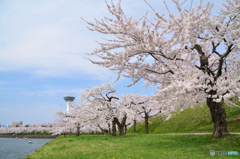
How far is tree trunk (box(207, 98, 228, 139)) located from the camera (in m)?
12.2

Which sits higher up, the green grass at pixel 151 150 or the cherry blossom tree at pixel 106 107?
the cherry blossom tree at pixel 106 107

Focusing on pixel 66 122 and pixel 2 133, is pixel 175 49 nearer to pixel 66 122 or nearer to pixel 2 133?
pixel 66 122

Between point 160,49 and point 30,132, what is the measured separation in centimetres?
11059

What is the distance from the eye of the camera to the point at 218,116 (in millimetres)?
12320

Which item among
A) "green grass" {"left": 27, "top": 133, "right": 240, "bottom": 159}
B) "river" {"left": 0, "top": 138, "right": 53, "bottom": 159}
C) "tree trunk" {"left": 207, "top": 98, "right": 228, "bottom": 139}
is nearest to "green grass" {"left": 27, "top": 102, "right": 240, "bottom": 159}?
"green grass" {"left": 27, "top": 133, "right": 240, "bottom": 159}

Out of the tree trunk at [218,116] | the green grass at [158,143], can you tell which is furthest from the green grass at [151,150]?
the tree trunk at [218,116]

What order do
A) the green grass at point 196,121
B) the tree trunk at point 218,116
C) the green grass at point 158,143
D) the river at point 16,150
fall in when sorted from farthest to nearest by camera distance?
1. the green grass at point 196,121
2. the river at point 16,150
3. the tree trunk at point 218,116
4. the green grass at point 158,143

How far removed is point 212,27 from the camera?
10641 millimetres

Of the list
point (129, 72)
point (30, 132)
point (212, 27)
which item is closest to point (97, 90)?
point (129, 72)

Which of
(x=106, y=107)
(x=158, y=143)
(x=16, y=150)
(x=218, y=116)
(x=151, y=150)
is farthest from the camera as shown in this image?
(x=16, y=150)

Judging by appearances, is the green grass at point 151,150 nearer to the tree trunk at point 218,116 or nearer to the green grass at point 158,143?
the green grass at point 158,143

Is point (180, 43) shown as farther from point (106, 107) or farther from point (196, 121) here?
point (196, 121)

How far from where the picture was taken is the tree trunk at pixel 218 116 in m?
12.2

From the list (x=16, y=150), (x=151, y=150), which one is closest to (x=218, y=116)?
(x=151, y=150)
